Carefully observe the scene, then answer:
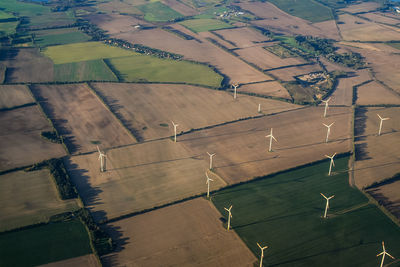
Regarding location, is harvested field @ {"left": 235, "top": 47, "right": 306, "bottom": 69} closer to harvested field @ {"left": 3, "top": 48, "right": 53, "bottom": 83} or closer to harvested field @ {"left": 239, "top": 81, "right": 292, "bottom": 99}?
harvested field @ {"left": 239, "top": 81, "right": 292, "bottom": 99}

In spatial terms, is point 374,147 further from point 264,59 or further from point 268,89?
point 264,59

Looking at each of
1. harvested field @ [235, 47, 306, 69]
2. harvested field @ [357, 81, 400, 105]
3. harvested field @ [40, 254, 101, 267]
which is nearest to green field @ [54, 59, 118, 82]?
Answer: harvested field @ [235, 47, 306, 69]

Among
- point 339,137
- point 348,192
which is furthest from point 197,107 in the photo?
point 348,192

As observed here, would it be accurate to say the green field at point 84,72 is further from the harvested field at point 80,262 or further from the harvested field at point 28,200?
the harvested field at point 80,262

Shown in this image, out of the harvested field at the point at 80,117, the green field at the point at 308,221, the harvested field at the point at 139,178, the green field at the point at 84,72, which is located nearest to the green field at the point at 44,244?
the harvested field at the point at 139,178

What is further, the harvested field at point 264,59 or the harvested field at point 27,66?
the harvested field at point 264,59

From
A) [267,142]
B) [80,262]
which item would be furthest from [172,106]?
[80,262]
